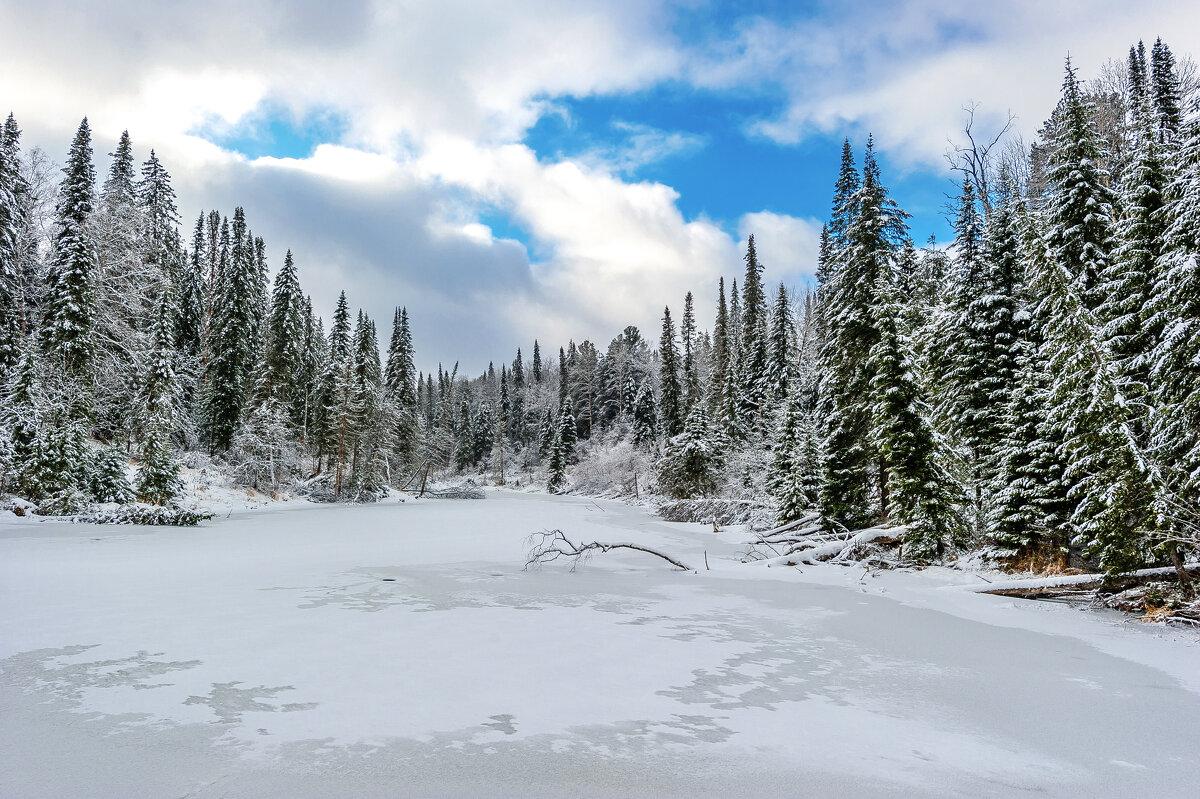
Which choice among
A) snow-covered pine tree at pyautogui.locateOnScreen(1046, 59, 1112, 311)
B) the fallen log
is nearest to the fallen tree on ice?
the fallen log

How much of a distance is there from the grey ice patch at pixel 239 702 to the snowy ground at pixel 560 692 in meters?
0.02

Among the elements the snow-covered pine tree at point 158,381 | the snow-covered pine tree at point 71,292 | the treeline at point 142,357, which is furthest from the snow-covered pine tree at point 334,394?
the snow-covered pine tree at point 71,292

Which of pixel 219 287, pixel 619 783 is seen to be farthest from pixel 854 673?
pixel 219 287

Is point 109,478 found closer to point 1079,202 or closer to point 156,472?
point 156,472

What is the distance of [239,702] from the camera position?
16.1 ft

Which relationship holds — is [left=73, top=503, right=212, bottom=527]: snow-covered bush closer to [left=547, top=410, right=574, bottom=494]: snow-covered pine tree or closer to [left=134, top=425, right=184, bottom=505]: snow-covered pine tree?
[left=134, top=425, right=184, bottom=505]: snow-covered pine tree

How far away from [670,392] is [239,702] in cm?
5255

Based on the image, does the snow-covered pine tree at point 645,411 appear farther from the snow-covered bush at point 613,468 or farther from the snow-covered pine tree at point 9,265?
the snow-covered pine tree at point 9,265

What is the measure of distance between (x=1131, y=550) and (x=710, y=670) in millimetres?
9215

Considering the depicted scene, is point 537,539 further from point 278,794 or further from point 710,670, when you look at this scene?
point 278,794

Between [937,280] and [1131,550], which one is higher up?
[937,280]

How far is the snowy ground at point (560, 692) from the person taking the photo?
3.82 meters

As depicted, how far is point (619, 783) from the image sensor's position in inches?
147

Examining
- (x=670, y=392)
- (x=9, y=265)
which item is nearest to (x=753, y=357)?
(x=670, y=392)
